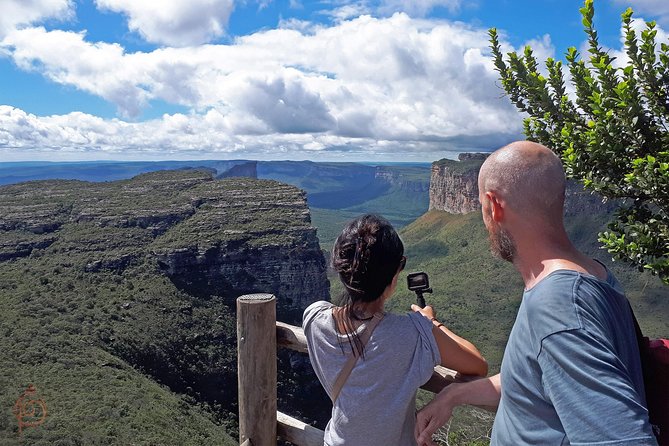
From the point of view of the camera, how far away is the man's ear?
197cm

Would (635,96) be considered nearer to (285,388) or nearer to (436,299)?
(285,388)

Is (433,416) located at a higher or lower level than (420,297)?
lower

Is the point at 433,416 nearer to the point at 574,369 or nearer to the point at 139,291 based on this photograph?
the point at 574,369

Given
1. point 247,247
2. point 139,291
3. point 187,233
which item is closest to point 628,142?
point 139,291

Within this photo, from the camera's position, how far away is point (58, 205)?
5047 centimetres

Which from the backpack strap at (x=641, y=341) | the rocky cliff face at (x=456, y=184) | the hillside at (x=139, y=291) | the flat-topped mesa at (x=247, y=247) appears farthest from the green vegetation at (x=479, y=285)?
the backpack strap at (x=641, y=341)

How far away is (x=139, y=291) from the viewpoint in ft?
132

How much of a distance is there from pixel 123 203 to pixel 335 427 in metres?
55.2

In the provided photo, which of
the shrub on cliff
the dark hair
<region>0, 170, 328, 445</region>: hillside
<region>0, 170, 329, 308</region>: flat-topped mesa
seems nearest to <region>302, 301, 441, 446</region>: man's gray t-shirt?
the dark hair

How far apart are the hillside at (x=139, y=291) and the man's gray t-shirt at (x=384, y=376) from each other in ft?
68.1

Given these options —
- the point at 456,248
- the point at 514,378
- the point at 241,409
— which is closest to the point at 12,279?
the point at 241,409

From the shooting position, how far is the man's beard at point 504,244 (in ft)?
6.43

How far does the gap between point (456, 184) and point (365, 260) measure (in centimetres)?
10145

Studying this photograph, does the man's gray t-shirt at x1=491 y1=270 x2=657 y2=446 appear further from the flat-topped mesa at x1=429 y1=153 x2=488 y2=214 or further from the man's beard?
the flat-topped mesa at x1=429 y1=153 x2=488 y2=214
